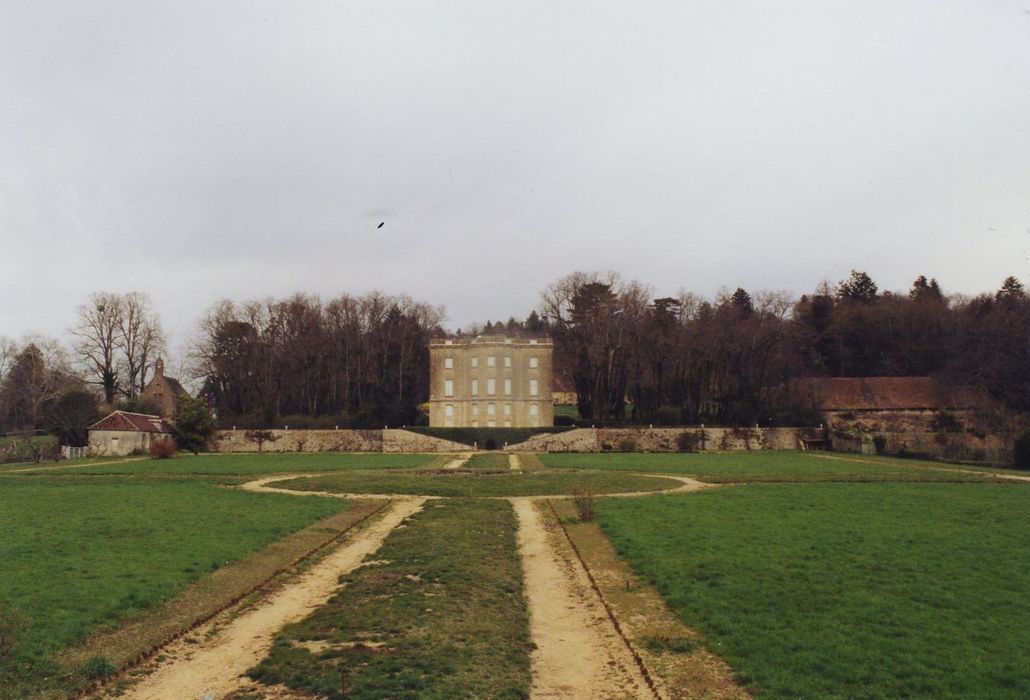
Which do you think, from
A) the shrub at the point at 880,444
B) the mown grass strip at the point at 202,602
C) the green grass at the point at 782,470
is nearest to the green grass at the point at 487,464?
the green grass at the point at 782,470

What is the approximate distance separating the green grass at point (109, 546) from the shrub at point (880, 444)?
4361 cm

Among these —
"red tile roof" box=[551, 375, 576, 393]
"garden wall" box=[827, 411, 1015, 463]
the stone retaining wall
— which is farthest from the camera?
"red tile roof" box=[551, 375, 576, 393]

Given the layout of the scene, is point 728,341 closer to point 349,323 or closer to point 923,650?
point 349,323

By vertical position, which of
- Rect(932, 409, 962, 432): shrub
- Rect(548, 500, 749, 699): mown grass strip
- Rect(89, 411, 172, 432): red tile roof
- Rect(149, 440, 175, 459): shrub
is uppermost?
Rect(89, 411, 172, 432): red tile roof

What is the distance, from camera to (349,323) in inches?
2783

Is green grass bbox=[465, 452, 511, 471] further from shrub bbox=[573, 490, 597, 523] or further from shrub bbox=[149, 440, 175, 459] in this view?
shrub bbox=[149, 440, 175, 459]

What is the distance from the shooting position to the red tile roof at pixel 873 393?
61.8 m

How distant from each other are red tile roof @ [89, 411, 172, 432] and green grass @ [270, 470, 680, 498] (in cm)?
2937

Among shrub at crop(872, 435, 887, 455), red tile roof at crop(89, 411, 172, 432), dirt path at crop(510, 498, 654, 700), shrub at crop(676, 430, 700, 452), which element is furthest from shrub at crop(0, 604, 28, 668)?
shrub at crop(872, 435, 887, 455)

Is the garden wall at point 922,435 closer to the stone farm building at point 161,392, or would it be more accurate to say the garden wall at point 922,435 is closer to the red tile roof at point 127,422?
the red tile roof at point 127,422

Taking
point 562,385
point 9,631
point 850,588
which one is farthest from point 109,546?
point 562,385

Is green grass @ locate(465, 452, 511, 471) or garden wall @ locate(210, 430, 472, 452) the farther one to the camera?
garden wall @ locate(210, 430, 472, 452)

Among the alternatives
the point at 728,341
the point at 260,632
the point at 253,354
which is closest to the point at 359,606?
the point at 260,632

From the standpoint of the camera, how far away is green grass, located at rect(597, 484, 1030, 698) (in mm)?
7855
